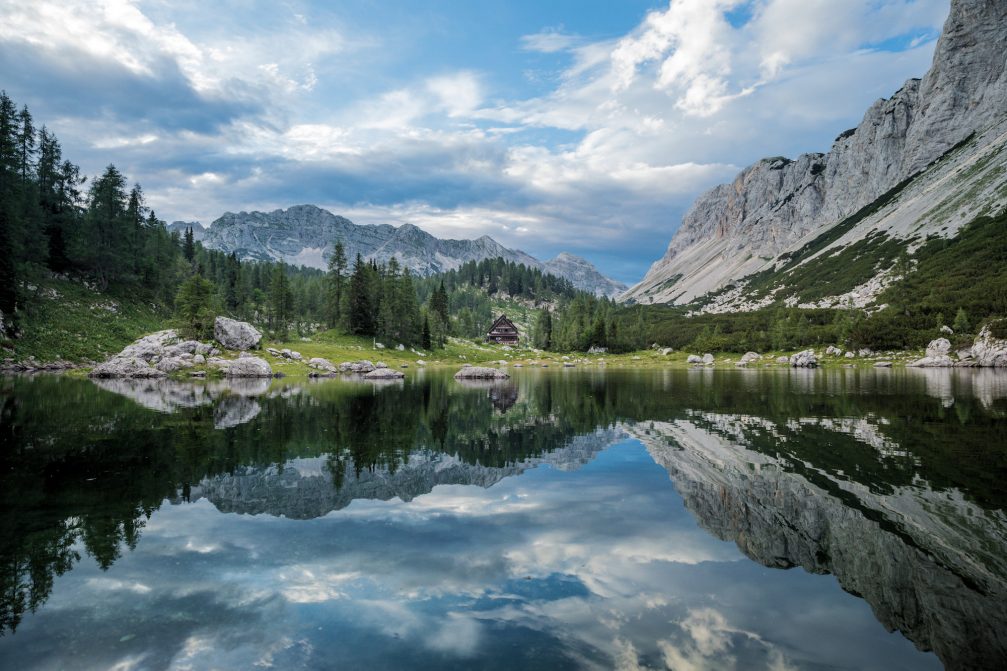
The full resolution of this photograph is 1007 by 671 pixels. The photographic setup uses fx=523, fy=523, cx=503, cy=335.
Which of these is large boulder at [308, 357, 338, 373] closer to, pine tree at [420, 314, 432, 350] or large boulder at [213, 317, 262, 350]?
large boulder at [213, 317, 262, 350]

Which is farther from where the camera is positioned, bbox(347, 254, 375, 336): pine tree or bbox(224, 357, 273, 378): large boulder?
bbox(347, 254, 375, 336): pine tree

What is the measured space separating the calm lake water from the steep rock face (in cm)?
7

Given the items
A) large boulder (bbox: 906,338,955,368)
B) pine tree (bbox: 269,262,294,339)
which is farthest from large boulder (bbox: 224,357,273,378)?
large boulder (bbox: 906,338,955,368)

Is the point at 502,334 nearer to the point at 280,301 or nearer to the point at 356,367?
the point at 280,301

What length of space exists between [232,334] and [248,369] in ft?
47.8

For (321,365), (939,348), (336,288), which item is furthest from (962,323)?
(336,288)

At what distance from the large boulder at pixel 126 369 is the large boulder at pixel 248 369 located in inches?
308

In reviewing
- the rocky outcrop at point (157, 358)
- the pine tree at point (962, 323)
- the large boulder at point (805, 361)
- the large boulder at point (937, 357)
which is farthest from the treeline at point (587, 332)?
the rocky outcrop at point (157, 358)

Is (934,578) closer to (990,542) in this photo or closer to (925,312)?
(990,542)

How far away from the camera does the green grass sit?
67.2 m

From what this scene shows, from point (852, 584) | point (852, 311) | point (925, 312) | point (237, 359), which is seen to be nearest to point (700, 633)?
point (852, 584)

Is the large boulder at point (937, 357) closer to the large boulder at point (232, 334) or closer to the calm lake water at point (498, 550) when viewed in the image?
the calm lake water at point (498, 550)

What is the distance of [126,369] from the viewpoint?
64062mm

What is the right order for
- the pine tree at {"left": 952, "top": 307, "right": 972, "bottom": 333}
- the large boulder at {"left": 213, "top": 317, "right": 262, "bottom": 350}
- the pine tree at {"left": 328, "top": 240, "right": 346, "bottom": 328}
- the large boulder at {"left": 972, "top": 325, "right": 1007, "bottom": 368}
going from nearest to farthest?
the large boulder at {"left": 213, "top": 317, "right": 262, "bottom": 350}, the large boulder at {"left": 972, "top": 325, "right": 1007, "bottom": 368}, the pine tree at {"left": 952, "top": 307, "right": 972, "bottom": 333}, the pine tree at {"left": 328, "top": 240, "right": 346, "bottom": 328}
